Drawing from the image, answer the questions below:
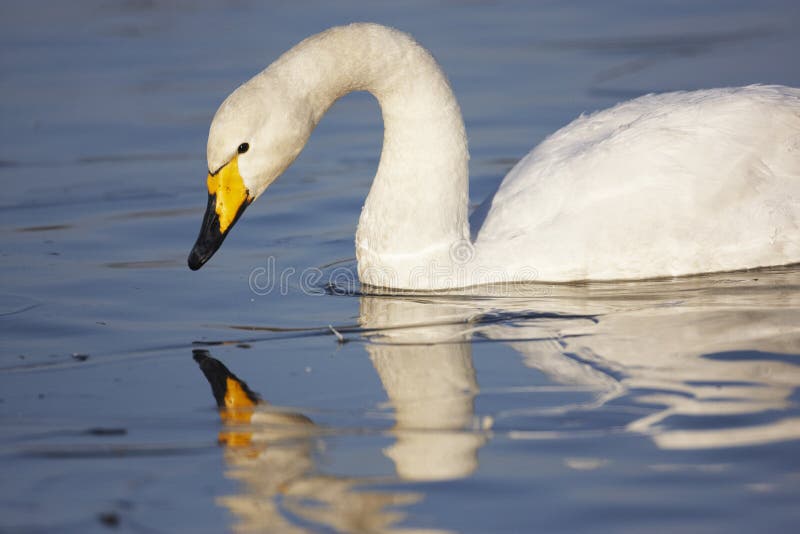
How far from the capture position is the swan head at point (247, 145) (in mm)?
6730

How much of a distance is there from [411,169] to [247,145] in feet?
3.52

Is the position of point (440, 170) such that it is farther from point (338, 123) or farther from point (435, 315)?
point (338, 123)

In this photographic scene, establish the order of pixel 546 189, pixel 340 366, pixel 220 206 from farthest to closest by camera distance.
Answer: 1. pixel 546 189
2. pixel 220 206
3. pixel 340 366

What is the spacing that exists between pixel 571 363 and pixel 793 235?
2.10 meters

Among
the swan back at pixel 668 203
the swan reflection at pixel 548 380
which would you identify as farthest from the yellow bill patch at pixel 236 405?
the swan back at pixel 668 203

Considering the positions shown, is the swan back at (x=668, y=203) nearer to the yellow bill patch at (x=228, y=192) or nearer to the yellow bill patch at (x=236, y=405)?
the yellow bill patch at (x=228, y=192)

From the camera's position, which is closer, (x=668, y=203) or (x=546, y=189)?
(x=668, y=203)

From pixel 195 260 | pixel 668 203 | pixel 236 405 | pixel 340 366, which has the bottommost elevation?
pixel 236 405

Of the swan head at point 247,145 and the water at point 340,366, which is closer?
the water at point 340,366

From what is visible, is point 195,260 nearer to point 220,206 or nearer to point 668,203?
point 220,206

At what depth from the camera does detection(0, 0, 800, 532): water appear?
4633 mm

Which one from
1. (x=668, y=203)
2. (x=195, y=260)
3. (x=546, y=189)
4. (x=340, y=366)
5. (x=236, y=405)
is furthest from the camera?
(x=546, y=189)

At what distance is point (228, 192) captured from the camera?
6.93 m

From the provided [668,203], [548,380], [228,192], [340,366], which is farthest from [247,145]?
[668,203]
